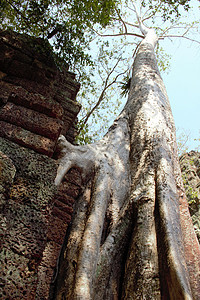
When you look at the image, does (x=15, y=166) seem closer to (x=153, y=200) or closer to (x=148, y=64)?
(x=153, y=200)

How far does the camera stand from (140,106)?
12.0 ft

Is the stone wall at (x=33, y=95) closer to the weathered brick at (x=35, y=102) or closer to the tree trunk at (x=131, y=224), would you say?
the weathered brick at (x=35, y=102)

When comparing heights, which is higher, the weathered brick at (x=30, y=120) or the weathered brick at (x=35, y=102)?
the weathered brick at (x=35, y=102)

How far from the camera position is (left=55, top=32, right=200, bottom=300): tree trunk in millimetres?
1830

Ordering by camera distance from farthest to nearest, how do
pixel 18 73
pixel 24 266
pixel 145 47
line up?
pixel 145 47 → pixel 18 73 → pixel 24 266

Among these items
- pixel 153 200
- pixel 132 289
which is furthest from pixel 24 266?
pixel 153 200

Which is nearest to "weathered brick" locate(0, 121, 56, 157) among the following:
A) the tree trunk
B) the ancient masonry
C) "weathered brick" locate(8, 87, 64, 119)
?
the ancient masonry

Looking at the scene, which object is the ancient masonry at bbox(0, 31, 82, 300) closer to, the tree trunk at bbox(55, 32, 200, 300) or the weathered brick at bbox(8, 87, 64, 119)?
the weathered brick at bbox(8, 87, 64, 119)

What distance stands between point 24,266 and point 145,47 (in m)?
5.39

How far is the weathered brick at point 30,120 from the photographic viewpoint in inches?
80.4

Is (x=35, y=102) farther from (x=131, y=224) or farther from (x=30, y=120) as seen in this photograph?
(x=131, y=224)

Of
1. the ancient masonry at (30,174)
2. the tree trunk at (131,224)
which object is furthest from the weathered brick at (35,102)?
the tree trunk at (131,224)

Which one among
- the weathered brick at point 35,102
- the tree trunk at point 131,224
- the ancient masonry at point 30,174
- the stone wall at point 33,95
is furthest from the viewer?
the weathered brick at point 35,102

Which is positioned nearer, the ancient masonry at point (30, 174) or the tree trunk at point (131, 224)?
the ancient masonry at point (30, 174)
